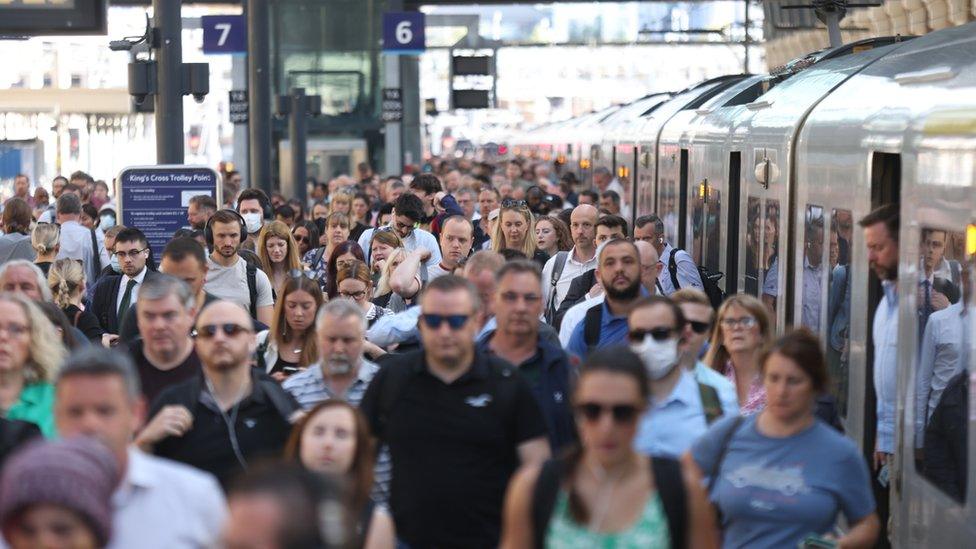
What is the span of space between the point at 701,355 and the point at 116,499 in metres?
3.90

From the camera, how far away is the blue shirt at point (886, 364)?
811 cm

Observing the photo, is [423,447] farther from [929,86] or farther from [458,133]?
[458,133]

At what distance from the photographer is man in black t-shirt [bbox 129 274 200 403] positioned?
7.05m

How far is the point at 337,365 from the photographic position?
695 cm

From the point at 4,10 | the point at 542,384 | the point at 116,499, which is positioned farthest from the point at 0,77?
the point at 116,499

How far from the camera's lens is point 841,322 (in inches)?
382

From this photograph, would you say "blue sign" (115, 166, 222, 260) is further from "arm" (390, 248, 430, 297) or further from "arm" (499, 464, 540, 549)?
"arm" (499, 464, 540, 549)

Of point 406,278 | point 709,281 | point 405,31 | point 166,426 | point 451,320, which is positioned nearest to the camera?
point 166,426

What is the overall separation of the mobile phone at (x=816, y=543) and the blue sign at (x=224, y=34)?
2084 cm

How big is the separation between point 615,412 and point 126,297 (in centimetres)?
646

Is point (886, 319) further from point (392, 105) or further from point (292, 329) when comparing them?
point (392, 105)

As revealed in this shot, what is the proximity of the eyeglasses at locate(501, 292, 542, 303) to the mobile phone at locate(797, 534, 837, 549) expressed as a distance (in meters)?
1.66

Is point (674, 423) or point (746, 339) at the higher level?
point (746, 339)

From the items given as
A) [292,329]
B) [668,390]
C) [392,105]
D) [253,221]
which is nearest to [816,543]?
[668,390]
